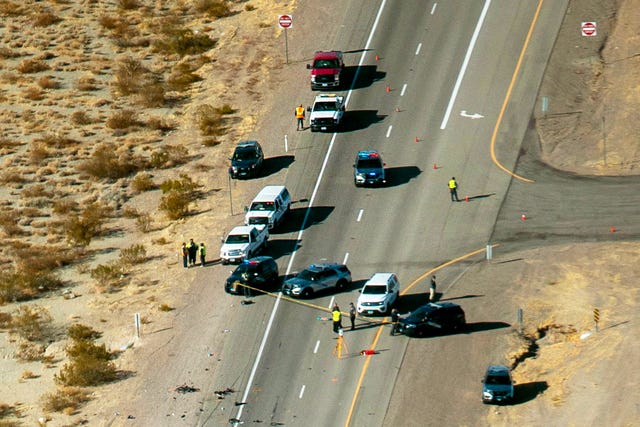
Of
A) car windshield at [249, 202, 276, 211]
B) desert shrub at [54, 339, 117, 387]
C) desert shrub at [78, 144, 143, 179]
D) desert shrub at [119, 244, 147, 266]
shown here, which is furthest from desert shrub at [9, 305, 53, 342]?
desert shrub at [78, 144, 143, 179]

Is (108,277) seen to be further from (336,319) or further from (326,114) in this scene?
(326,114)

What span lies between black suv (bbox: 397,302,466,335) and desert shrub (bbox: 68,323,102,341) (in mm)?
15046

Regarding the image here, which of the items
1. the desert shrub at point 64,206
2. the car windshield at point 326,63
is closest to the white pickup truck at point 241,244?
the desert shrub at point 64,206

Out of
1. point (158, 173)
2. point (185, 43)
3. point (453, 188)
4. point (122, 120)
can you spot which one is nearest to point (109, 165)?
point (158, 173)

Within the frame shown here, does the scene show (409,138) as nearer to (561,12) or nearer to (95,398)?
(561,12)

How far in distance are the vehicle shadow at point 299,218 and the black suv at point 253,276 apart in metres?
6.38

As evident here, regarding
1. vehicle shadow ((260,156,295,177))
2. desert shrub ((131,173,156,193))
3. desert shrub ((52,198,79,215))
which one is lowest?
desert shrub ((52,198,79,215))

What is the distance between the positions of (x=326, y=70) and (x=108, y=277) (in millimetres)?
22256

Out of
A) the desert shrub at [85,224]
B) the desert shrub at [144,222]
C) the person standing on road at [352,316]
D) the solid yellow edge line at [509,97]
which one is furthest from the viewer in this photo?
the solid yellow edge line at [509,97]

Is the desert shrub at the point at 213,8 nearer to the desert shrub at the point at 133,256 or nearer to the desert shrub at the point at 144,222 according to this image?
the desert shrub at the point at 144,222

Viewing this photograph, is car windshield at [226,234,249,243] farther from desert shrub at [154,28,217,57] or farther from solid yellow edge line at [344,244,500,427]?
desert shrub at [154,28,217,57]

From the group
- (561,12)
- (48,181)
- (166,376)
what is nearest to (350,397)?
(166,376)

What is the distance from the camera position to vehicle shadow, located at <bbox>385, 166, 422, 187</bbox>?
266 ft

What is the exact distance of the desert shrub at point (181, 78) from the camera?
9594 centimetres
